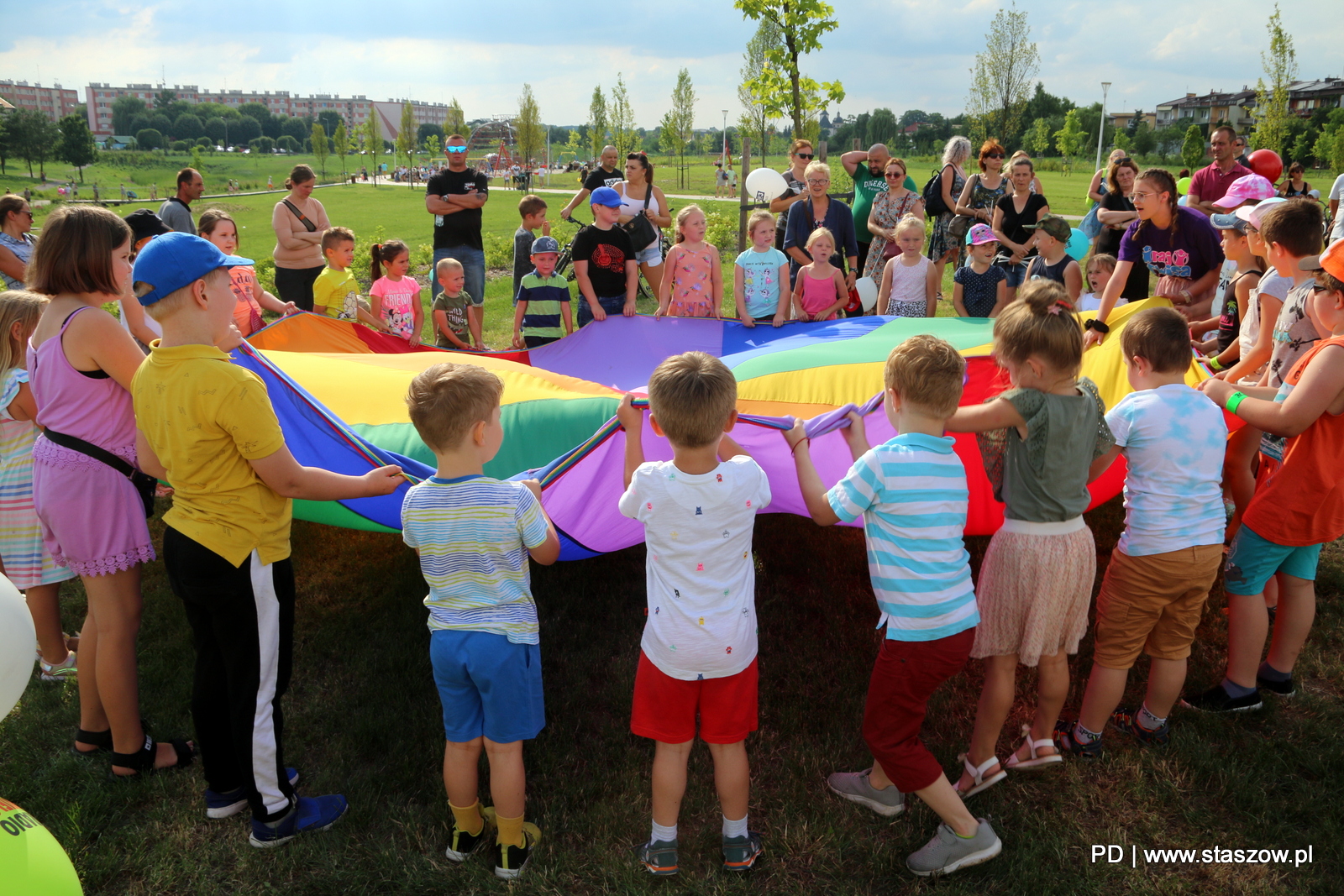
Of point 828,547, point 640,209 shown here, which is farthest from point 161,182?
point 828,547

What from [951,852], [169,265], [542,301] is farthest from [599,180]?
[951,852]

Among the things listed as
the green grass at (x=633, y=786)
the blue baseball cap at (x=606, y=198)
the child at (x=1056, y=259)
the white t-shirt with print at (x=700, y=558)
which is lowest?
the green grass at (x=633, y=786)

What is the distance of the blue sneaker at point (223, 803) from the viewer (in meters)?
2.31

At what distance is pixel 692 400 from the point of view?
1.84 metres

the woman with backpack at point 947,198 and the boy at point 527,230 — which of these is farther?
the woman with backpack at point 947,198

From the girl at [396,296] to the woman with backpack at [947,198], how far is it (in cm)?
385

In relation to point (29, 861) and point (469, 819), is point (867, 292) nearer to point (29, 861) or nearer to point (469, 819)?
point (469, 819)

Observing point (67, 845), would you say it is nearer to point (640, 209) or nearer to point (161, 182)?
point (640, 209)

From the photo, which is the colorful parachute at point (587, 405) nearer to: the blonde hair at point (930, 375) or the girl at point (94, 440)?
the blonde hair at point (930, 375)

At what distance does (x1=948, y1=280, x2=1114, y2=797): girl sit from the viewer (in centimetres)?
215

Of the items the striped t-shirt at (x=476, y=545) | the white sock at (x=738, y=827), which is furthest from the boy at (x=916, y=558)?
the striped t-shirt at (x=476, y=545)

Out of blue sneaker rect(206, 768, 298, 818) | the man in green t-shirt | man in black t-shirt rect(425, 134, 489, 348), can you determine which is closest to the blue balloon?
the man in green t-shirt

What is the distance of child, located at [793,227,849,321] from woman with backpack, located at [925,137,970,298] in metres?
1.70

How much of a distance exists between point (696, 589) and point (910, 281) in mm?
3481
